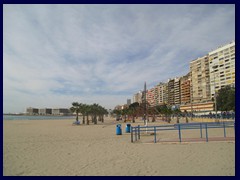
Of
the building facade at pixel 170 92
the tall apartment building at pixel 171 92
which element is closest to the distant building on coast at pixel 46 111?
the building facade at pixel 170 92

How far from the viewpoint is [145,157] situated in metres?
6.67

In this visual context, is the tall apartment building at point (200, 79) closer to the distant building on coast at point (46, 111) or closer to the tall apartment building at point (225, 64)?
the tall apartment building at point (225, 64)

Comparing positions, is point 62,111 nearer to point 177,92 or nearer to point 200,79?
point 177,92

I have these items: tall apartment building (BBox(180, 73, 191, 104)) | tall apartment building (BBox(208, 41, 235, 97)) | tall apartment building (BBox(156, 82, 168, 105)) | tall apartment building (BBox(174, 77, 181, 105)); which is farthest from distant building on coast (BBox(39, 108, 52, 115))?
tall apartment building (BBox(208, 41, 235, 97))

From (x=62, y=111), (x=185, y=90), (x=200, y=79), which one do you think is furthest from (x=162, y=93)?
(x=62, y=111)

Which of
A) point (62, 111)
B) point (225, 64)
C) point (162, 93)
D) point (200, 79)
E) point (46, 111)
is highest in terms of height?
point (225, 64)

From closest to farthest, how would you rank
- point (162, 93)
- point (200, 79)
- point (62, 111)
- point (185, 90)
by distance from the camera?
point (200, 79)
point (185, 90)
point (162, 93)
point (62, 111)

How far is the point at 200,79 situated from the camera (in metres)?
89.2

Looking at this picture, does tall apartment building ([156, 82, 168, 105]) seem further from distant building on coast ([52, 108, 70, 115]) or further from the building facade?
distant building on coast ([52, 108, 70, 115])

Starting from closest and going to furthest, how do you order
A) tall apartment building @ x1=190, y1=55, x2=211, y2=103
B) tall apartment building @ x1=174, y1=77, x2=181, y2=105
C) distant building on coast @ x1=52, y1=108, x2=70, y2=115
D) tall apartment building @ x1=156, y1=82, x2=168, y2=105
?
1. tall apartment building @ x1=190, y1=55, x2=211, y2=103
2. tall apartment building @ x1=174, y1=77, x2=181, y2=105
3. tall apartment building @ x1=156, y1=82, x2=168, y2=105
4. distant building on coast @ x1=52, y1=108, x2=70, y2=115

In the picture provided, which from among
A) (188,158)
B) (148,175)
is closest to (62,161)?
(148,175)

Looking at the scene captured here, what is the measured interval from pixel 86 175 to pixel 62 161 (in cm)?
180

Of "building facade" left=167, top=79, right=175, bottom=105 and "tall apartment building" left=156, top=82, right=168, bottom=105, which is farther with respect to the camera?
"tall apartment building" left=156, top=82, right=168, bottom=105

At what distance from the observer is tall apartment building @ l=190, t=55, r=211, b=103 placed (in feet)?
280
